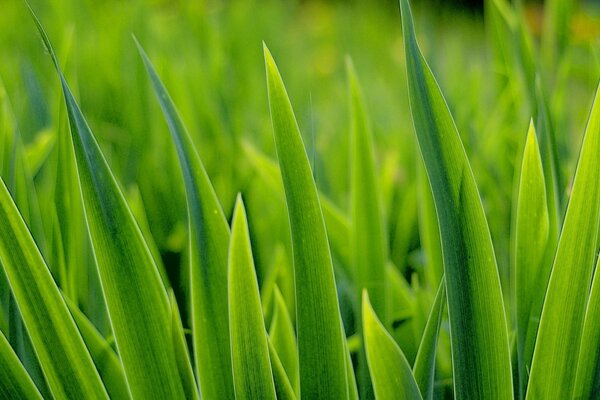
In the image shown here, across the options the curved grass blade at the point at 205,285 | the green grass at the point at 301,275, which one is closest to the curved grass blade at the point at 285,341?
the green grass at the point at 301,275

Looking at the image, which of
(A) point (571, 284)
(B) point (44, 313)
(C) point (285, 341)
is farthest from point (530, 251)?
(B) point (44, 313)

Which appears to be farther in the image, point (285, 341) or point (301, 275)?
point (285, 341)

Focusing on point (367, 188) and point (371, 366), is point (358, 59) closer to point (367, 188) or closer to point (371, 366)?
point (367, 188)

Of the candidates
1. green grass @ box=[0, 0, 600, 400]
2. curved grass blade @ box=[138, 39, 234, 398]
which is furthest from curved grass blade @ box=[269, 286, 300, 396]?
curved grass blade @ box=[138, 39, 234, 398]

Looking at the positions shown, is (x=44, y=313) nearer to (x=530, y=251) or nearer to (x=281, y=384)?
(x=281, y=384)

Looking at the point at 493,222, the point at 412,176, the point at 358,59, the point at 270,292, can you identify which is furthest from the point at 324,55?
the point at 270,292

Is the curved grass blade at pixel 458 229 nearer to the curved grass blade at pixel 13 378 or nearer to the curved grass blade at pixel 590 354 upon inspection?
the curved grass blade at pixel 590 354
